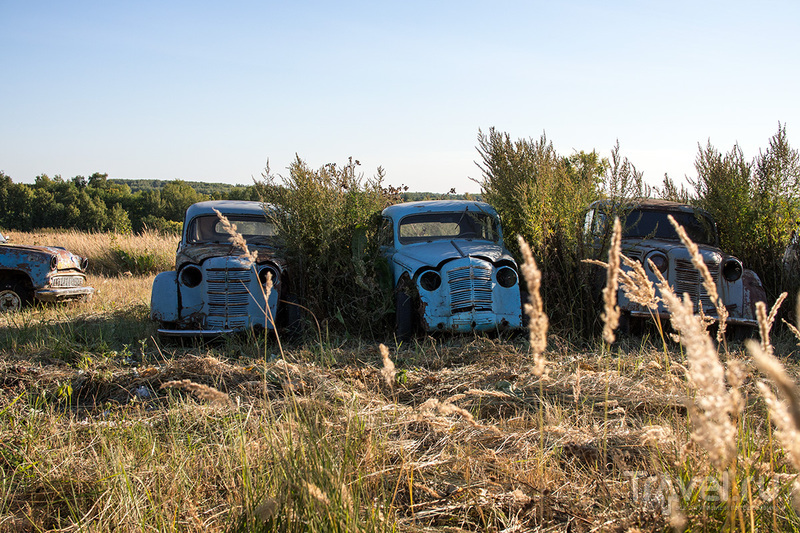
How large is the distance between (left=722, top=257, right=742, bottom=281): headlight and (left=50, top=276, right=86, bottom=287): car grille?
900 centimetres

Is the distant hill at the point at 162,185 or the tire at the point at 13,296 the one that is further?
the distant hill at the point at 162,185

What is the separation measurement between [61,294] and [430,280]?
5.82 m

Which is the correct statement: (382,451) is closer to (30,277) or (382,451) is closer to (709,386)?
(709,386)

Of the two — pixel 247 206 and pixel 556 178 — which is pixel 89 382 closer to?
pixel 247 206

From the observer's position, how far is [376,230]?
7.15 m

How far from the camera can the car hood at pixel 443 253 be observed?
5844 millimetres

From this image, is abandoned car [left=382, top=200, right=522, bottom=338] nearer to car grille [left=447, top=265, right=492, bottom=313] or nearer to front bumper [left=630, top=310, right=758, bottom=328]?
car grille [left=447, top=265, right=492, bottom=313]

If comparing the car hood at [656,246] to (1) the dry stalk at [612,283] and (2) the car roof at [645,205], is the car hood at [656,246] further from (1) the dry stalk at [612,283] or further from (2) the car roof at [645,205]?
(1) the dry stalk at [612,283]

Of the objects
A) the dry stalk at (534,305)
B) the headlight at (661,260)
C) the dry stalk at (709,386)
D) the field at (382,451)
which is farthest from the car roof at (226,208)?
the dry stalk at (709,386)

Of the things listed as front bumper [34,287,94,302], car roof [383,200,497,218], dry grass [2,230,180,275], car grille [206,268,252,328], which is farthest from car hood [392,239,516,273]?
dry grass [2,230,180,275]

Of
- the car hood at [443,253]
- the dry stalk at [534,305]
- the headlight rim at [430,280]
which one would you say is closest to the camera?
the dry stalk at [534,305]

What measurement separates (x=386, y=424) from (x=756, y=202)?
6225mm

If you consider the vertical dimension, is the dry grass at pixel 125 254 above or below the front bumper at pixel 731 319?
above

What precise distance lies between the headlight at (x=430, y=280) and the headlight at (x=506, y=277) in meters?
0.68
